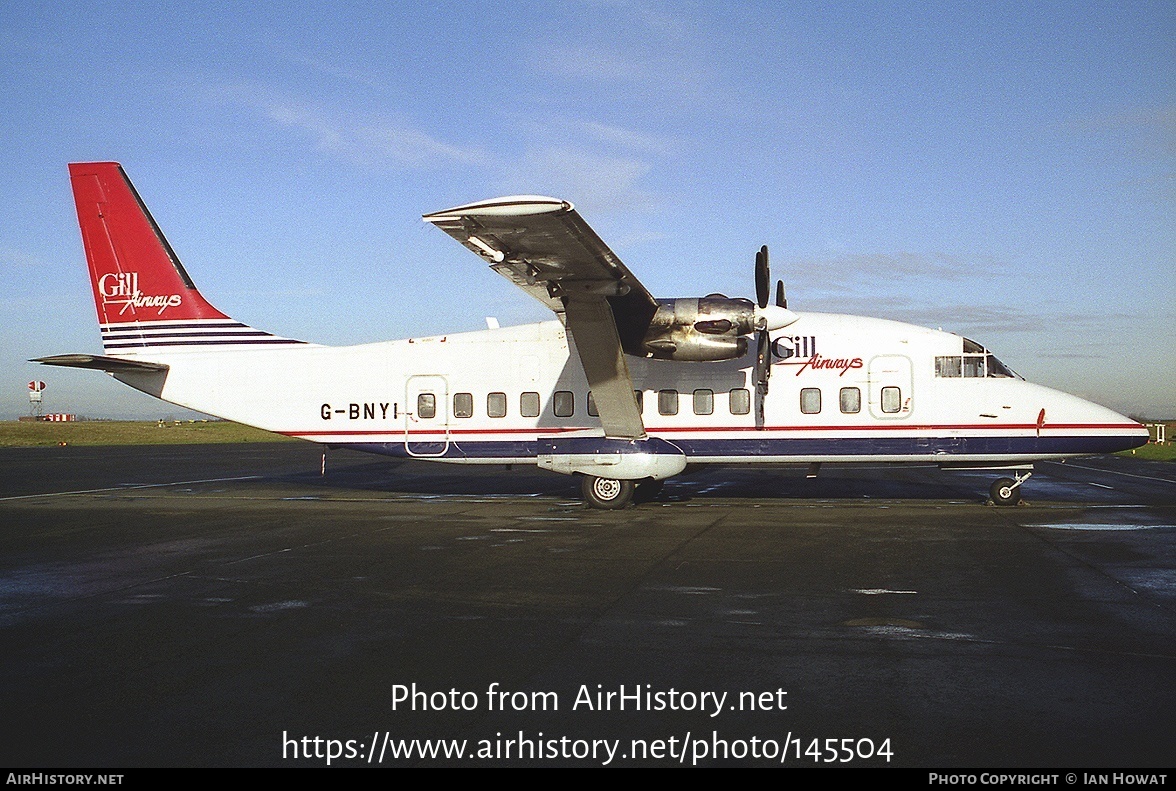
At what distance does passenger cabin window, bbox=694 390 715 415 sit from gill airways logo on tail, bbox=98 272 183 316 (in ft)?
40.5

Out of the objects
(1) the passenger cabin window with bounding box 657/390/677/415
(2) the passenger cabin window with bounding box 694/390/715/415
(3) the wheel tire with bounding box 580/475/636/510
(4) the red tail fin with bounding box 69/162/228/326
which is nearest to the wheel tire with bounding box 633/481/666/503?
(3) the wheel tire with bounding box 580/475/636/510

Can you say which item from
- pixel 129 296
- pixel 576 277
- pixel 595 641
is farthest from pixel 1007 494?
pixel 129 296

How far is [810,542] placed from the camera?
41.1ft

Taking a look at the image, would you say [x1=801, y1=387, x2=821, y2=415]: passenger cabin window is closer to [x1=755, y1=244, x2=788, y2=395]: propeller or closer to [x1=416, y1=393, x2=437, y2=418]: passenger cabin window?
[x1=755, y1=244, x2=788, y2=395]: propeller

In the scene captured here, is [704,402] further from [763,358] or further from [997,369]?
[997,369]

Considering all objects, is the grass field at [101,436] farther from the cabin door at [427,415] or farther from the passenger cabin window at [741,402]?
the passenger cabin window at [741,402]

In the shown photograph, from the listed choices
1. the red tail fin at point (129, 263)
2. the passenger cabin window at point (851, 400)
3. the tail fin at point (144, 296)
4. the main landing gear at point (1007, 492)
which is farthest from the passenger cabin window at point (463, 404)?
the main landing gear at point (1007, 492)

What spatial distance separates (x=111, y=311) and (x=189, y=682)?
16618mm

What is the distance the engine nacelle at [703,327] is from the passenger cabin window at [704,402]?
1165 mm

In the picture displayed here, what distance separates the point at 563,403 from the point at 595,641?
11.6 meters

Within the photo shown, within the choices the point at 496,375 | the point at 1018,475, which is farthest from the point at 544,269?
the point at 1018,475

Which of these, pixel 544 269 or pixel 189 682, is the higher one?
pixel 544 269

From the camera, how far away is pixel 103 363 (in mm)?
18906
